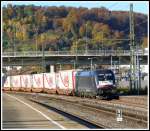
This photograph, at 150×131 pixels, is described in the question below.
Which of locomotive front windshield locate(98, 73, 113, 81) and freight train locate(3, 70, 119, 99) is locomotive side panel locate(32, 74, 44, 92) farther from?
locomotive front windshield locate(98, 73, 113, 81)

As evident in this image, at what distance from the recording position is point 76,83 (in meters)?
57.1

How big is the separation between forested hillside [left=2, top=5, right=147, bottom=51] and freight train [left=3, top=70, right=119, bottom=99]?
14659 millimetres

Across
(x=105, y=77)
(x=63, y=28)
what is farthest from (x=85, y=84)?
(x=63, y=28)

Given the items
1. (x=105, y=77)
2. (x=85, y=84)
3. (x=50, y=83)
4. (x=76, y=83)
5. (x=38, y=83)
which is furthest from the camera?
(x=38, y=83)

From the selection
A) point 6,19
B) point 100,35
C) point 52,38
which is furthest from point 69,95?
point 52,38

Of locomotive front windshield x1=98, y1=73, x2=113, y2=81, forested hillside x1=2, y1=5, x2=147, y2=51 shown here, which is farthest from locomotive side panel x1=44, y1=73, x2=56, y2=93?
locomotive front windshield x1=98, y1=73, x2=113, y2=81

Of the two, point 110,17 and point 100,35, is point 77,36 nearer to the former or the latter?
point 100,35

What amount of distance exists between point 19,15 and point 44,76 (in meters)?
40.4

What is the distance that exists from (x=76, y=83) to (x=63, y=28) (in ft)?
207

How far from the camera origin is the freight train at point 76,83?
4762 cm

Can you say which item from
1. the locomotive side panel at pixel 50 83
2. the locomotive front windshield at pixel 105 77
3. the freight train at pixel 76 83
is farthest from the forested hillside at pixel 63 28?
the locomotive front windshield at pixel 105 77

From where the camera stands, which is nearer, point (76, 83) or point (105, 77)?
point (105, 77)

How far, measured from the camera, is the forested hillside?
90.1 m

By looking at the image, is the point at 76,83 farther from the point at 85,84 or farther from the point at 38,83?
the point at 38,83
